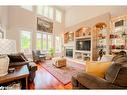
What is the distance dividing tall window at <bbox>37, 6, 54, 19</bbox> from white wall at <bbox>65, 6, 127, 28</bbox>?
1154mm

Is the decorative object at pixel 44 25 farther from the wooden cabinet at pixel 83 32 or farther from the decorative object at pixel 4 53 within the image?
the decorative object at pixel 4 53

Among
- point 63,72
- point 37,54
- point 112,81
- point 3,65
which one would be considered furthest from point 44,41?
point 112,81

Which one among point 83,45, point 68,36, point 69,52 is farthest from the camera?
point 68,36

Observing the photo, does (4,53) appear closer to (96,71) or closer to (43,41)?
(96,71)

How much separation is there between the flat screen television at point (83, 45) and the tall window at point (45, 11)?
86.8 inches

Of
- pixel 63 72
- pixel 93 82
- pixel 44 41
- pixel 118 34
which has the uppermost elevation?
pixel 118 34

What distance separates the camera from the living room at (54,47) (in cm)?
160

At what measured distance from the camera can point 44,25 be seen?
4.27 meters

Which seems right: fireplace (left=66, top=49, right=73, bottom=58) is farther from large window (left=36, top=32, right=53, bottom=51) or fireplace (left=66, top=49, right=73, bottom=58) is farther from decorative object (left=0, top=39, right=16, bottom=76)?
decorative object (left=0, top=39, right=16, bottom=76)

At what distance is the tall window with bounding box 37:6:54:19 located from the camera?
3.57 metres

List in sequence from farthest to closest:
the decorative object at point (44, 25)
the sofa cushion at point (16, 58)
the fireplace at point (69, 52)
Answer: the fireplace at point (69, 52) < the decorative object at point (44, 25) < the sofa cushion at point (16, 58)

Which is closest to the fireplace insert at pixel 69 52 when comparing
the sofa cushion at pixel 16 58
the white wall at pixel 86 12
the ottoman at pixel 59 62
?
the white wall at pixel 86 12

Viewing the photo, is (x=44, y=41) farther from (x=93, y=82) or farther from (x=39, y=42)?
(x=93, y=82)

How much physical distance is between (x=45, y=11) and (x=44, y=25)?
1.99 ft
